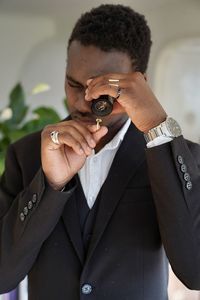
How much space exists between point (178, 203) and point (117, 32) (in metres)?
0.29

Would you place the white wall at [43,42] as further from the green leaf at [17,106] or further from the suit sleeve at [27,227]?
the suit sleeve at [27,227]

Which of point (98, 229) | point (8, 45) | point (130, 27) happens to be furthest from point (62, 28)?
point (98, 229)

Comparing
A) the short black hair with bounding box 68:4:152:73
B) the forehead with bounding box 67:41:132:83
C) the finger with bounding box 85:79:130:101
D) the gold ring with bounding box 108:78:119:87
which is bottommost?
the finger with bounding box 85:79:130:101

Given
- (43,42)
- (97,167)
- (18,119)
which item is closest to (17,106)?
(18,119)

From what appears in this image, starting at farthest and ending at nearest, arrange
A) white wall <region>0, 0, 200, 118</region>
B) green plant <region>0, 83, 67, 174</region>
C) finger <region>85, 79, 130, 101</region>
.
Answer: white wall <region>0, 0, 200, 118</region> → green plant <region>0, 83, 67, 174</region> → finger <region>85, 79, 130, 101</region>

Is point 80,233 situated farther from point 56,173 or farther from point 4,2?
point 4,2

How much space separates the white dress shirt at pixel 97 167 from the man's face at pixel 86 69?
1.6 inches

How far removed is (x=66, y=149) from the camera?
69 cm

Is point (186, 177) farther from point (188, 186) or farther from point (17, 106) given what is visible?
point (17, 106)

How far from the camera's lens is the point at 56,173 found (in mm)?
670

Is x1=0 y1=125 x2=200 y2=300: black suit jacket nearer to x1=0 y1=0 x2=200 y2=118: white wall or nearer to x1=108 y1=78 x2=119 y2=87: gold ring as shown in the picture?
x1=108 y1=78 x2=119 y2=87: gold ring

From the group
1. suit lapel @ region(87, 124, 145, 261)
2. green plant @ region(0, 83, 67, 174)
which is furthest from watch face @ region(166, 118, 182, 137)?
green plant @ region(0, 83, 67, 174)

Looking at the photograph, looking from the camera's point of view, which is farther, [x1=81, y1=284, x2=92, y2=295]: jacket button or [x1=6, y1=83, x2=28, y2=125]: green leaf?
[x1=6, y1=83, x2=28, y2=125]: green leaf

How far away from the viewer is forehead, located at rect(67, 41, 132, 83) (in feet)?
2.17
